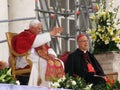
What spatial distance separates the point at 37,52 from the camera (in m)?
11.8

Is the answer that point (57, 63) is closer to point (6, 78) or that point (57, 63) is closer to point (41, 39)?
point (41, 39)

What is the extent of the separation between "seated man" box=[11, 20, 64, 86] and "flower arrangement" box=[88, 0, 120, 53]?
1.71 m

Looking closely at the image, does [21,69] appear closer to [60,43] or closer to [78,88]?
[78,88]

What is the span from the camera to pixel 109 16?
13391 millimetres

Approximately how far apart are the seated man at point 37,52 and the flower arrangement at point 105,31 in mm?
1715

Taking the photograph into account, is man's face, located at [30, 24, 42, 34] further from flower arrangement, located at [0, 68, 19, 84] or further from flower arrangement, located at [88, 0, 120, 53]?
flower arrangement, located at [0, 68, 19, 84]

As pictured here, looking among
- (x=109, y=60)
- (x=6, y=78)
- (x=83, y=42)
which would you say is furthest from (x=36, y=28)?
(x=6, y=78)

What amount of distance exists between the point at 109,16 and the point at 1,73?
4.35m

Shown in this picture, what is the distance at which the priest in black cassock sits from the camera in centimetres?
1168

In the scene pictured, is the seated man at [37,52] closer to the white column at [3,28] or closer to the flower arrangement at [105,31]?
the white column at [3,28]

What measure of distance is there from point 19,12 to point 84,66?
286cm

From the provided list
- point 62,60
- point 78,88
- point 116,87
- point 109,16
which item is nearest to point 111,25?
point 109,16

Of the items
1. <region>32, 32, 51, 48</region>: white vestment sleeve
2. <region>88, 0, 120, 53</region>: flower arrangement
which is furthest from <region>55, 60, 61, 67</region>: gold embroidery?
<region>88, 0, 120, 53</region>: flower arrangement

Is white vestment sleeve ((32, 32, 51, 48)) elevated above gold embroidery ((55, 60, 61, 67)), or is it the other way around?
white vestment sleeve ((32, 32, 51, 48))
